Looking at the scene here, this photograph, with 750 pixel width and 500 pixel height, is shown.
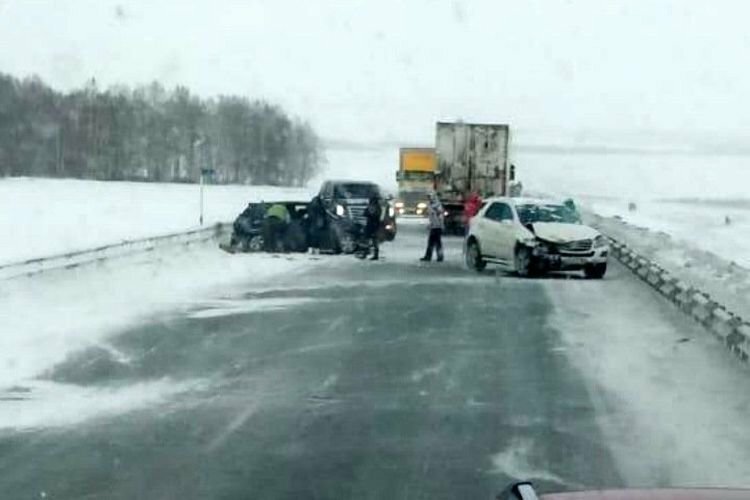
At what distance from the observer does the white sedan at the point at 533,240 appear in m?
27.3

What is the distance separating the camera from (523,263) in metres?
27.7

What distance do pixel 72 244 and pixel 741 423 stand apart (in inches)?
1390

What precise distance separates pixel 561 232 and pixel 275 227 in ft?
33.0

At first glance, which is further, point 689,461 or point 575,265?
point 575,265

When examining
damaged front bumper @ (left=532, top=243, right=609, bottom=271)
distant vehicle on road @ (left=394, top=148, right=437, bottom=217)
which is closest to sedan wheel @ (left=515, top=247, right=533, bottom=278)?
damaged front bumper @ (left=532, top=243, right=609, bottom=271)

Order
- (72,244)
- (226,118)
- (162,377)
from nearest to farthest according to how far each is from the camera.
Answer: (162,377)
(72,244)
(226,118)

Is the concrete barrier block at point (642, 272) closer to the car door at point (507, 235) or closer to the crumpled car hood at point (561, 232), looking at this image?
the crumpled car hood at point (561, 232)

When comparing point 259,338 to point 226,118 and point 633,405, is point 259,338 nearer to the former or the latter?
point 633,405

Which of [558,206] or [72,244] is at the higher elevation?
[558,206]

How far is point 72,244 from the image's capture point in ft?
143

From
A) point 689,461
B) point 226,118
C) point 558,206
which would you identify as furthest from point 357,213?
point 226,118

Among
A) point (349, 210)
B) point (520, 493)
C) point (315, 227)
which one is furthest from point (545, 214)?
point (520, 493)

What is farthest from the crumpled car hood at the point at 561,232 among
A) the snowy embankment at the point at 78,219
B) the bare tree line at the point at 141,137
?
the bare tree line at the point at 141,137

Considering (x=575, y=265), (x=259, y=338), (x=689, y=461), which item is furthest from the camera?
(x=575, y=265)
